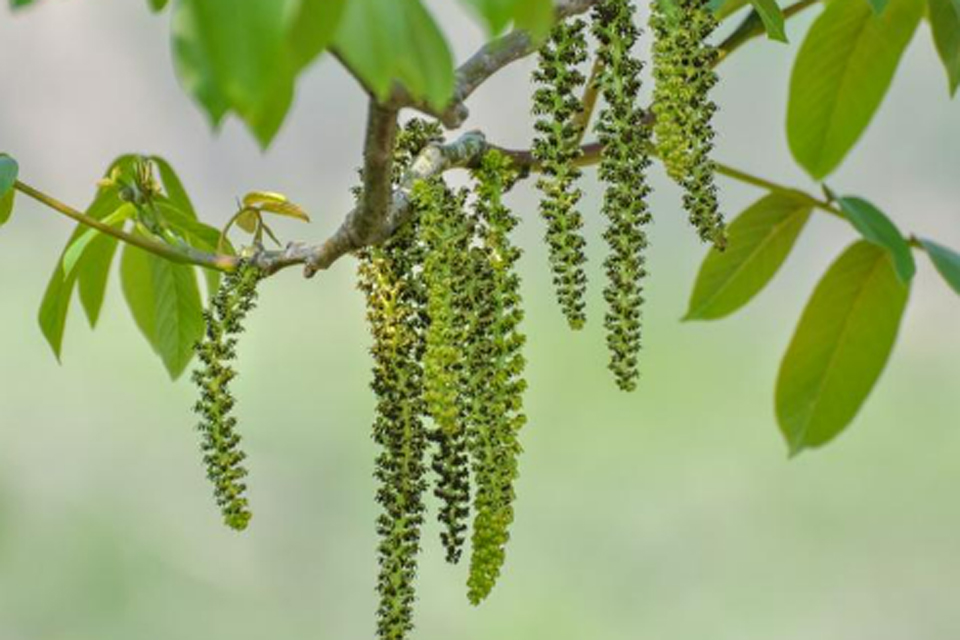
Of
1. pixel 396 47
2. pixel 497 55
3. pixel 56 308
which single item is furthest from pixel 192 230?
pixel 396 47

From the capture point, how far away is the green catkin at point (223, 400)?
4.75ft

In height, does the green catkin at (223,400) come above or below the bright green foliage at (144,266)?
below

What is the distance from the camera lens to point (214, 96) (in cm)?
76

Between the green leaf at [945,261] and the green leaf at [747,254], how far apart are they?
0.55 ft

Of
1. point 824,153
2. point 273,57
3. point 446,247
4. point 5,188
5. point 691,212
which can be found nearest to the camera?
point 273,57

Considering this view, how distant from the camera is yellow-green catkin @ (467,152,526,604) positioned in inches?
53.1

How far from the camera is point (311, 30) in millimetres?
812

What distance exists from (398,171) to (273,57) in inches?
35.0

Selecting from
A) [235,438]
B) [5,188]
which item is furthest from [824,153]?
[5,188]

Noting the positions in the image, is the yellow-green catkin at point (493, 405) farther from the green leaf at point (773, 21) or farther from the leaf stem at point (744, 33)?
the leaf stem at point (744, 33)

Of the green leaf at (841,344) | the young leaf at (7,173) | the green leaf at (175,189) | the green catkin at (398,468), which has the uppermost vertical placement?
the green leaf at (175,189)

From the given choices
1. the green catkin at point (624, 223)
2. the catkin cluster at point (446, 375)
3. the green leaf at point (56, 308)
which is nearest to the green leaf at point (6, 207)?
the green leaf at point (56, 308)

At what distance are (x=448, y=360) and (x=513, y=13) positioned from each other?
22.1 inches

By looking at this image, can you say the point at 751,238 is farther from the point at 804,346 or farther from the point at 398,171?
the point at 398,171
